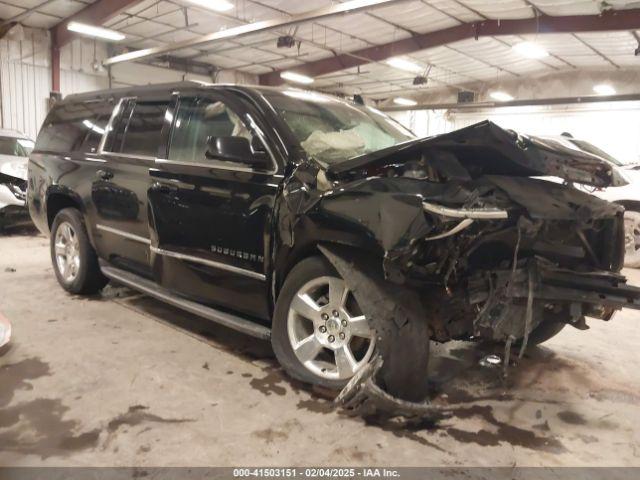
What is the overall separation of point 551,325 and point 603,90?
13833 mm

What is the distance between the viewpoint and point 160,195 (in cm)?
348

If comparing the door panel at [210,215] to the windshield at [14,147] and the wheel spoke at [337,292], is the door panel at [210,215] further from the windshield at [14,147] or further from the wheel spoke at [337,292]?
the windshield at [14,147]

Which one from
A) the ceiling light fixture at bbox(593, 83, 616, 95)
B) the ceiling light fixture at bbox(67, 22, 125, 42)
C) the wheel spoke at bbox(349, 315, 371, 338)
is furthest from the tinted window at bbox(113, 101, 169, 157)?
the ceiling light fixture at bbox(593, 83, 616, 95)

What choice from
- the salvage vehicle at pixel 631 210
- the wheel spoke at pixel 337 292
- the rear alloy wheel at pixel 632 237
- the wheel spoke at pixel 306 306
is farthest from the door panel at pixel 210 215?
the rear alloy wheel at pixel 632 237

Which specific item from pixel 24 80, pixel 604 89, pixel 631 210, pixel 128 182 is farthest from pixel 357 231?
pixel 604 89

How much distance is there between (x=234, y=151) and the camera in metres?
2.89

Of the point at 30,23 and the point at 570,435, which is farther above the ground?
the point at 30,23

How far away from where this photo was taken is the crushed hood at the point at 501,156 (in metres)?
2.31

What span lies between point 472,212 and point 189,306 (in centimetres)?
204

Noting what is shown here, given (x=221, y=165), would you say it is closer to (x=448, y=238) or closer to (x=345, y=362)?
(x=345, y=362)

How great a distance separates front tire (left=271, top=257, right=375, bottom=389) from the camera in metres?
2.67

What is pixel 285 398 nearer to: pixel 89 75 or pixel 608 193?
pixel 608 193

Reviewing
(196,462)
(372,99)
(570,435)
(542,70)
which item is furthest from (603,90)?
(196,462)

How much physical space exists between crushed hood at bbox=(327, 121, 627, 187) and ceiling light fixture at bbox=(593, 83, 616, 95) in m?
13.9
